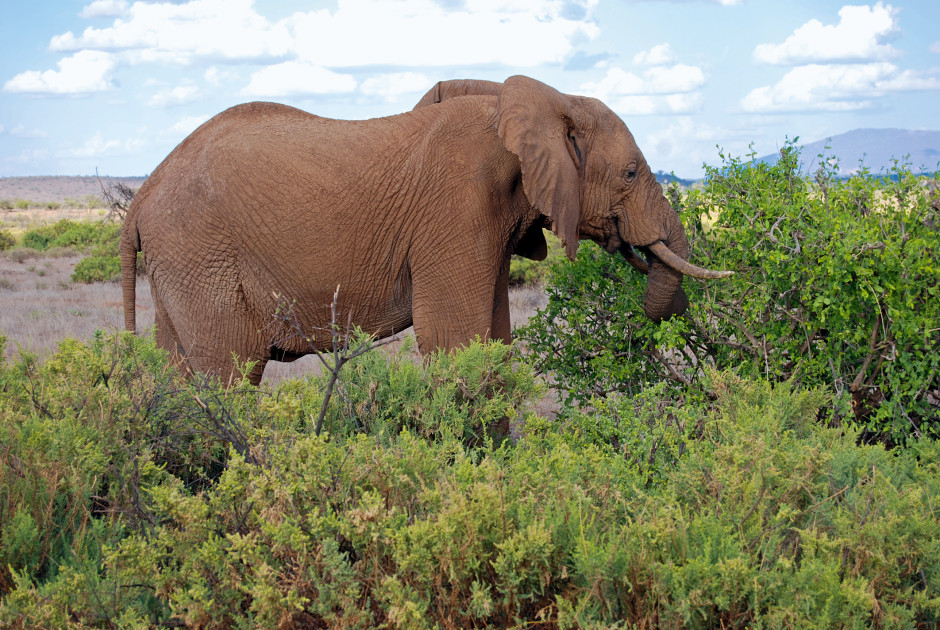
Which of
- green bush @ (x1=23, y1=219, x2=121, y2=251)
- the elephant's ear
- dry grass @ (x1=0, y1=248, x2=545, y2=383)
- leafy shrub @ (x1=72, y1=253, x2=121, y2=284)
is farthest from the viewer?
green bush @ (x1=23, y1=219, x2=121, y2=251)

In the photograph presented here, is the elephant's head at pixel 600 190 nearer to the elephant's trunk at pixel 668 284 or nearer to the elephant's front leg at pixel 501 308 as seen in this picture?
the elephant's trunk at pixel 668 284

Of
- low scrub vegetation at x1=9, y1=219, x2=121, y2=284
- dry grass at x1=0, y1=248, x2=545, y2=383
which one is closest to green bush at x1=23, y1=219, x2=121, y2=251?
low scrub vegetation at x1=9, y1=219, x2=121, y2=284

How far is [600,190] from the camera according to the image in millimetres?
5746

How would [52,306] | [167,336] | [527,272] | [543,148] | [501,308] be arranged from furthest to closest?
[527,272], [52,306], [167,336], [501,308], [543,148]

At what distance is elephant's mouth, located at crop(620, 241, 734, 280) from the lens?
215 inches

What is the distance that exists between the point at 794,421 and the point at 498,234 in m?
2.19

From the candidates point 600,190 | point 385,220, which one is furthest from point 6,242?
point 600,190

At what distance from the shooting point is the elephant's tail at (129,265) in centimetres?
601

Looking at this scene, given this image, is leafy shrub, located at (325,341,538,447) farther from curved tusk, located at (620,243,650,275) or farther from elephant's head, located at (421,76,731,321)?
curved tusk, located at (620,243,650,275)

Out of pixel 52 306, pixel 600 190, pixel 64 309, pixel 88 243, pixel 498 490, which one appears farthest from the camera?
pixel 88 243

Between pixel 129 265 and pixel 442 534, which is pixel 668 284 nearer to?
pixel 442 534

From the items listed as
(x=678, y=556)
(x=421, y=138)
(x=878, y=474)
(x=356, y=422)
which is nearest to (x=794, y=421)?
(x=878, y=474)

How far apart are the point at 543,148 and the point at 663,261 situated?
115cm

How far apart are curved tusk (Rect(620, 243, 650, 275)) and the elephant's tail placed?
343 cm
